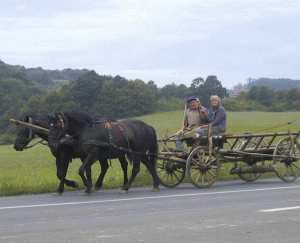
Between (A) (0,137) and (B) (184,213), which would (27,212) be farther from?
(A) (0,137)

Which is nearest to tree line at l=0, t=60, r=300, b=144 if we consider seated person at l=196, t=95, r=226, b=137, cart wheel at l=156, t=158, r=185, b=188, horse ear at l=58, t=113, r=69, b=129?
cart wheel at l=156, t=158, r=185, b=188

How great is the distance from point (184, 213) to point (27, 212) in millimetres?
2610

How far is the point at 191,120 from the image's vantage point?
15766 millimetres

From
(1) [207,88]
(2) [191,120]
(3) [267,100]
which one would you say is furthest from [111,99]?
(2) [191,120]

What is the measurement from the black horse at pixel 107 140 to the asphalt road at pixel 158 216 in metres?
0.85

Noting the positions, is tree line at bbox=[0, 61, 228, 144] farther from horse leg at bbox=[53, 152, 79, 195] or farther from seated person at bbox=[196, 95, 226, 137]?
horse leg at bbox=[53, 152, 79, 195]

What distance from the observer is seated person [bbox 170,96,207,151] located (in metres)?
15.5

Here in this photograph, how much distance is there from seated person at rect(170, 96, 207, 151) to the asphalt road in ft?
5.78

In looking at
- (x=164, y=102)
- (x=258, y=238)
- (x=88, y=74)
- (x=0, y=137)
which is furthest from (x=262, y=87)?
(x=258, y=238)

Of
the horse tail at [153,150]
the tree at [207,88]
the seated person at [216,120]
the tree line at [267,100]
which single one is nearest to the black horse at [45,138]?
the horse tail at [153,150]

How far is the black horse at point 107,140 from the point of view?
13883 mm

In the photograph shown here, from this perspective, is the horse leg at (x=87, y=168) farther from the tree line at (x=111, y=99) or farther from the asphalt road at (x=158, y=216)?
the tree line at (x=111, y=99)

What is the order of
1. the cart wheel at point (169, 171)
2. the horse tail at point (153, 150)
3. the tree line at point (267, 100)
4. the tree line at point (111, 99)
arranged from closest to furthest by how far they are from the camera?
the horse tail at point (153, 150) < the cart wheel at point (169, 171) < the tree line at point (111, 99) < the tree line at point (267, 100)

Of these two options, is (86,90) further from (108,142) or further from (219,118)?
(108,142)
